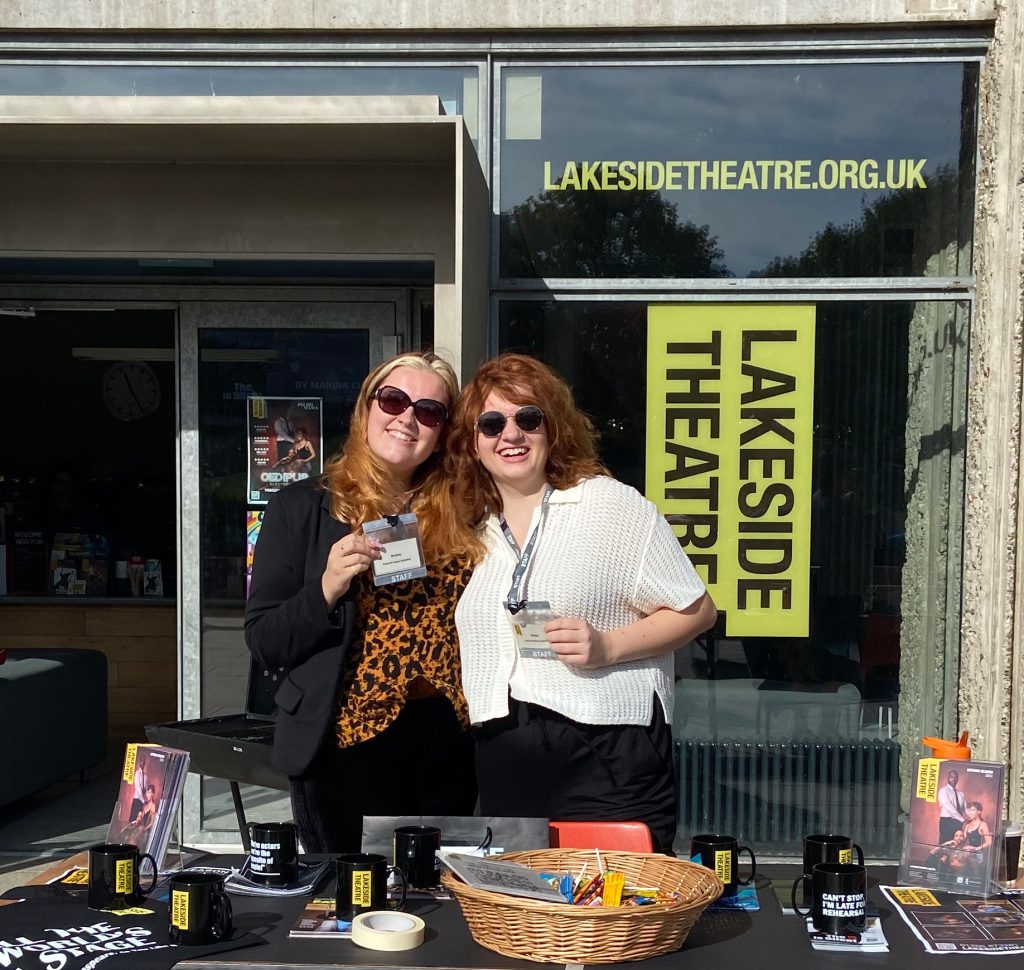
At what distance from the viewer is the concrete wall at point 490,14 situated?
4293 millimetres

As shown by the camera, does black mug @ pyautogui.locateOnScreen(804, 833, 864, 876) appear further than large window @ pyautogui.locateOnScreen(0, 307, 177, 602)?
No

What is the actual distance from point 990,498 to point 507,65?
236cm

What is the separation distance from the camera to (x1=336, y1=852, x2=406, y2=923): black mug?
2.05 m

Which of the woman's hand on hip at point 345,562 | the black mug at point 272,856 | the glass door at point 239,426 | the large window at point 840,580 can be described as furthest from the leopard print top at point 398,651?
the glass door at point 239,426

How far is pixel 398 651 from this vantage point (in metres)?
2.67

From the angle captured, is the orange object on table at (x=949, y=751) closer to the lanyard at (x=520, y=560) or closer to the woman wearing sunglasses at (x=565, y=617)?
the woman wearing sunglasses at (x=565, y=617)

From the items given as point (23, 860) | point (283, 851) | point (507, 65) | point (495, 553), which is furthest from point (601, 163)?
point (23, 860)

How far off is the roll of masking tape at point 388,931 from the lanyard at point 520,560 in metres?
0.70

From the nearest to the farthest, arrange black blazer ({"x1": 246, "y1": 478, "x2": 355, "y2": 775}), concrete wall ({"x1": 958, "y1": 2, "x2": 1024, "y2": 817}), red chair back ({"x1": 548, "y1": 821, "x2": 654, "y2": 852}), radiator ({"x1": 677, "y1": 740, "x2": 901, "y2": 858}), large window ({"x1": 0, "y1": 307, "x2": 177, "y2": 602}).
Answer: red chair back ({"x1": 548, "y1": 821, "x2": 654, "y2": 852}) → black blazer ({"x1": 246, "y1": 478, "x2": 355, "y2": 775}) → concrete wall ({"x1": 958, "y1": 2, "x2": 1024, "y2": 817}) → radiator ({"x1": 677, "y1": 740, "x2": 901, "y2": 858}) → large window ({"x1": 0, "y1": 307, "x2": 177, "y2": 602})

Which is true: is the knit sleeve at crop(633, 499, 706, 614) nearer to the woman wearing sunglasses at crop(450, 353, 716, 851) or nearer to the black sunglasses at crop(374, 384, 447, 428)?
the woman wearing sunglasses at crop(450, 353, 716, 851)

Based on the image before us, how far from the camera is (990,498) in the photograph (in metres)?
4.36

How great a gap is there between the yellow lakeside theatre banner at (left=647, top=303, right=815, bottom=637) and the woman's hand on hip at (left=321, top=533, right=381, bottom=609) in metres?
2.10

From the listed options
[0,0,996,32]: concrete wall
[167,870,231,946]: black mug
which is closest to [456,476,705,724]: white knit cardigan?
[167,870,231,946]: black mug

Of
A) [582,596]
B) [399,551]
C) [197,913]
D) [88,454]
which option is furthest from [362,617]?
[88,454]
